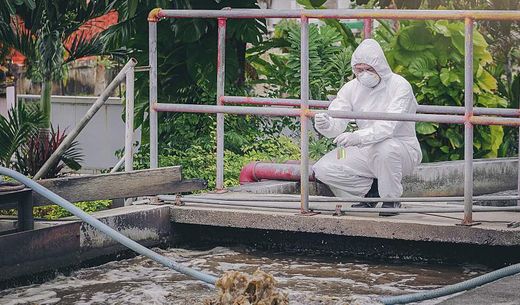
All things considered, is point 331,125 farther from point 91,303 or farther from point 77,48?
point 77,48

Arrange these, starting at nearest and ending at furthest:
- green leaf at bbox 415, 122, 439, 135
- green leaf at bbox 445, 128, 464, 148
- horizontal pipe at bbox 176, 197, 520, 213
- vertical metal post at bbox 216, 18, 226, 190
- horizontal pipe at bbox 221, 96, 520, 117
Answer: horizontal pipe at bbox 176, 197, 520, 213 < horizontal pipe at bbox 221, 96, 520, 117 < vertical metal post at bbox 216, 18, 226, 190 < green leaf at bbox 415, 122, 439, 135 < green leaf at bbox 445, 128, 464, 148

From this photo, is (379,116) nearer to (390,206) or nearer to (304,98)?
(304,98)

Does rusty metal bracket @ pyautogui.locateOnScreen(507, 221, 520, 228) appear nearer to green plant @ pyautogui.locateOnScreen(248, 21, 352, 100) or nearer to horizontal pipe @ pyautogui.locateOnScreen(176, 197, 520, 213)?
horizontal pipe @ pyautogui.locateOnScreen(176, 197, 520, 213)

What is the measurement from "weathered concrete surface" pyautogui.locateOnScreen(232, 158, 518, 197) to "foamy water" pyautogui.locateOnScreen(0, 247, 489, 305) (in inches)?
82.6

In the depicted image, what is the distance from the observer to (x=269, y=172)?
10.6m

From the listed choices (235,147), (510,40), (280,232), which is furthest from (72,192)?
(510,40)

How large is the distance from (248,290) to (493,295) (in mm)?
1256

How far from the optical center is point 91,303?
7332 millimetres

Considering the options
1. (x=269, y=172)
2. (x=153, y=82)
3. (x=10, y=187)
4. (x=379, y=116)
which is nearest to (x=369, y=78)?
(x=379, y=116)

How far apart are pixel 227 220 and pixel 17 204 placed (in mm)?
1894

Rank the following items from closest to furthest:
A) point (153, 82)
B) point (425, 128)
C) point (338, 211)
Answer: point (338, 211), point (153, 82), point (425, 128)

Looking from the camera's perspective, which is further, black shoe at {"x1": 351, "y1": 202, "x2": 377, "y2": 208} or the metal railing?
black shoe at {"x1": 351, "y1": 202, "x2": 377, "y2": 208}

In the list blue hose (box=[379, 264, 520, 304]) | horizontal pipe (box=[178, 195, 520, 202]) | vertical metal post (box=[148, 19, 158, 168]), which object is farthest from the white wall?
blue hose (box=[379, 264, 520, 304])

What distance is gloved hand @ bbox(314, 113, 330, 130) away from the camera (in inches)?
338
